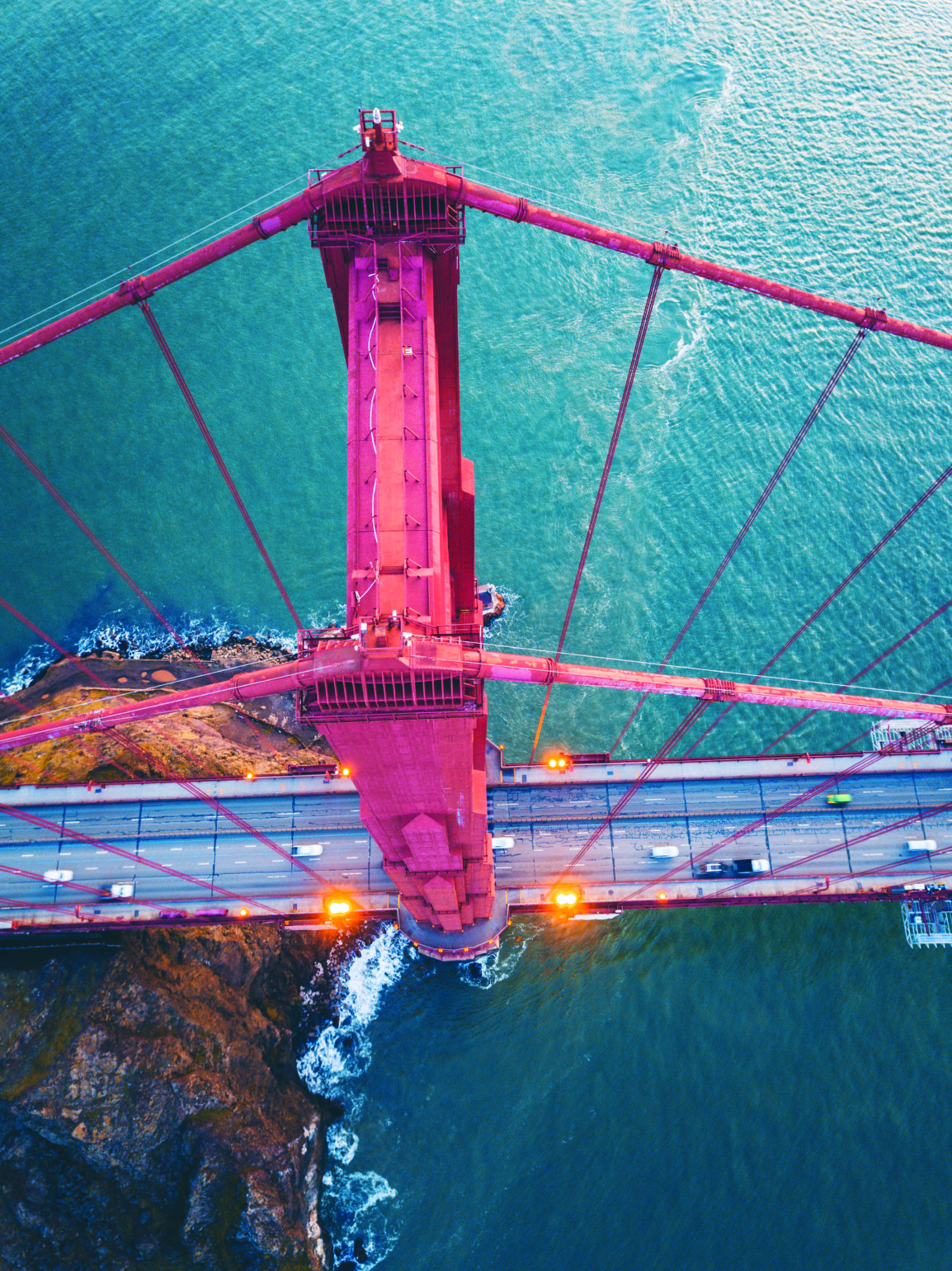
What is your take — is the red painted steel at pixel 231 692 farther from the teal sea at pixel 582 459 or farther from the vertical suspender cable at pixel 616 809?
the teal sea at pixel 582 459

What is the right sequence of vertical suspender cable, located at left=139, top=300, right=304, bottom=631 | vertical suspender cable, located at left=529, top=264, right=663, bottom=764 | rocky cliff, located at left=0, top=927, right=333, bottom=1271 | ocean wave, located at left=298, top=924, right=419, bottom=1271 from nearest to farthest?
vertical suspender cable, located at left=139, top=300, right=304, bottom=631
vertical suspender cable, located at left=529, top=264, right=663, bottom=764
rocky cliff, located at left=0, top=927, right=333, bottom=1271
ocean wave, located at left=298, top=924, right=419, bottom=1271

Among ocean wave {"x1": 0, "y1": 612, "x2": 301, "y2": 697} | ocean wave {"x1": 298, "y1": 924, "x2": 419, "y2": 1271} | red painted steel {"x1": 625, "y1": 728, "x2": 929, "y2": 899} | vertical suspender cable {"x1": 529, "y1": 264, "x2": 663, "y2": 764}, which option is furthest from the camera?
ocean wave {"x1": 0, "y1": 612, "x2": 301, "y2": 697}

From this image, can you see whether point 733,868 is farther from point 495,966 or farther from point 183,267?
point 183,267

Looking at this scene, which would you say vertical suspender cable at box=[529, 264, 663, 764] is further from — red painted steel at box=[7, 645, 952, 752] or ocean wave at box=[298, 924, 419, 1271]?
ocean wave at box=[298, 924, 419, 1271]

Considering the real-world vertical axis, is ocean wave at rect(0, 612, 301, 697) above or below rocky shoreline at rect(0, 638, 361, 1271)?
above

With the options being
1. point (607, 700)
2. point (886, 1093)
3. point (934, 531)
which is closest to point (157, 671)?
point (607, 700)

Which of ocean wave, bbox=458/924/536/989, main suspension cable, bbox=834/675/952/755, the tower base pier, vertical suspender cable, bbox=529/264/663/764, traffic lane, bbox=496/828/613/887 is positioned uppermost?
vertical suspender cable, bbox=529/264/663/764

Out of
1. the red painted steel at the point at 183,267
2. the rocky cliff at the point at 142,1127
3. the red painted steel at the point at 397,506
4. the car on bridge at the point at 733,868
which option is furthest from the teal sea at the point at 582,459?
the red painted steel at the point at 183,267

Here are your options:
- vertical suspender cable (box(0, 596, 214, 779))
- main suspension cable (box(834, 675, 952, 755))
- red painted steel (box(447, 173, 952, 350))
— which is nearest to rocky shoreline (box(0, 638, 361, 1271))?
vertical suspender cable (box(0, 596, 214, 779))
